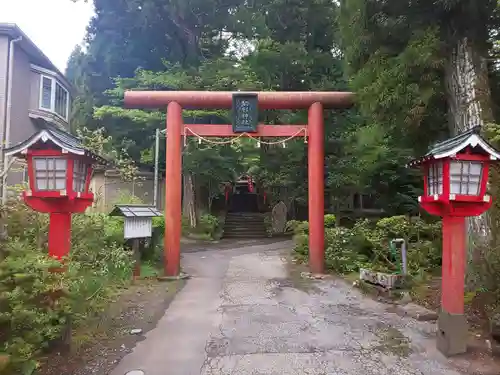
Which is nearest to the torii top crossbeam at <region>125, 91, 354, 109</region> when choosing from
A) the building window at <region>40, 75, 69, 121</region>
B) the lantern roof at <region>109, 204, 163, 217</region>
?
the lantern roof at <region>109, 204, 163, 217</region>

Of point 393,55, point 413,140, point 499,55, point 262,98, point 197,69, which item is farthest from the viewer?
point 197,69

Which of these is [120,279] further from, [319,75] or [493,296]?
[319,75]

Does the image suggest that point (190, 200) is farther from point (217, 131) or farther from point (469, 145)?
point (469, 145)

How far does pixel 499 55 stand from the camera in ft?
27.0

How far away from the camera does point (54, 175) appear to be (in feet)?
17.0

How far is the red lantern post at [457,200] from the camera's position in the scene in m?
5.19

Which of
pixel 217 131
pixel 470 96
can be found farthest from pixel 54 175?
pixel 470 96

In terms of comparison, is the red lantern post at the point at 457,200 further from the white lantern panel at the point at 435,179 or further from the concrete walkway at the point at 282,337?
the concrete walkway at the point at 282,337

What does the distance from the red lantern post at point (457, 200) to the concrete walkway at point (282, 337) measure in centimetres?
42

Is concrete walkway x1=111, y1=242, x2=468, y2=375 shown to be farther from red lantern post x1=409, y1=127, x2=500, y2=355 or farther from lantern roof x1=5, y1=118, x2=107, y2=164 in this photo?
lantern roof x1=5, y1=118, x2=107, y2=164

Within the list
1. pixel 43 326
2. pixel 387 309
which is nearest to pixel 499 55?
pixel 387 309

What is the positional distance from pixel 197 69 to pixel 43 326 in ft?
51.8

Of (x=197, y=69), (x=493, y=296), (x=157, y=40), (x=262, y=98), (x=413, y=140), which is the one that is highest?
(x=157, y=40)

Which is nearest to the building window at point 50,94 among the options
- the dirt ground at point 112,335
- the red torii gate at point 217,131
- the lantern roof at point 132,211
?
the red torii gate at point 217,131
